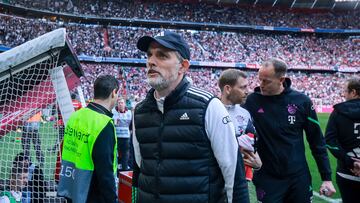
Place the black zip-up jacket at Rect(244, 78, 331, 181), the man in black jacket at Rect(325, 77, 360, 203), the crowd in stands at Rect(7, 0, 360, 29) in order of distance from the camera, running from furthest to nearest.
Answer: the crowd in stands at Rect(7, 0, 360, 29) → the man in black jacket at Rect(325, 77, 360, 203) → the black zip-up jacket at Rect(244, 78, 331, 181)

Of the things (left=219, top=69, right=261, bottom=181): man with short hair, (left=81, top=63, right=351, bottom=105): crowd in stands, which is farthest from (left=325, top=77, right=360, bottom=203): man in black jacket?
(left=81, top=63, right=351, bottom=105): crowd in stands

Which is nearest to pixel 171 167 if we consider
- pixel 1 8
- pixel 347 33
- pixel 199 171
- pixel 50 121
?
pixel 199 171

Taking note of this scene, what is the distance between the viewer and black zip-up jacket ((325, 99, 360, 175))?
4094 mm

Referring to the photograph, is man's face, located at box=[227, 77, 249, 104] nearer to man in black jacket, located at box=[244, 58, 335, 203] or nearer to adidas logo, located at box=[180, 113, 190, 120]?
man in black jacket, located at box=[244, 58, 335, 203]

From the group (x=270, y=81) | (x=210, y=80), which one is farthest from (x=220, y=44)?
(x=270, y=81)

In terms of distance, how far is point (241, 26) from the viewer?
45719mm

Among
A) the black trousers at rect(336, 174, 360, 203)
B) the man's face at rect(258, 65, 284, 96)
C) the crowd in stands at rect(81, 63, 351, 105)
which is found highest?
the crowd in stands at rect(81, 63, 351, 105)

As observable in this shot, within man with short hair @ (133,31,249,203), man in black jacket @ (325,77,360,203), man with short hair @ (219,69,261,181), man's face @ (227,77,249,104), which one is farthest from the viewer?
man in black jacket @ (325,77,360,203)

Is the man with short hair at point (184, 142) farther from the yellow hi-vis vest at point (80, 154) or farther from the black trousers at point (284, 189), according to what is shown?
the black trousers at point (284, 189)

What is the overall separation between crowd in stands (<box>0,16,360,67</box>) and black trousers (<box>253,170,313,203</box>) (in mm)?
34680

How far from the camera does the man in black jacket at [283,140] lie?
3.62 metres

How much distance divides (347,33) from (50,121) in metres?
51.5

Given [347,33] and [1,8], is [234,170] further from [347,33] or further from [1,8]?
[347,33]

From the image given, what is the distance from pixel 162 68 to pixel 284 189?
1904 mm
